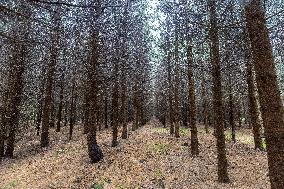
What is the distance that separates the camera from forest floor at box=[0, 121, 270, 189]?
51.3ft

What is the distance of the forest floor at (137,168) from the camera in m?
15.6

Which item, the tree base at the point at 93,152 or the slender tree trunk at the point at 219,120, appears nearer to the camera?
the slender tree trunk at the point at 219,120

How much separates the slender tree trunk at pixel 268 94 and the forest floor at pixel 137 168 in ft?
28.9

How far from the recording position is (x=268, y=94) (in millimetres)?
6098

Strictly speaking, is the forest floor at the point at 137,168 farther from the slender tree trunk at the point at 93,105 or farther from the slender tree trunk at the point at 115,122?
the slender tree trunk at the point at 93,105

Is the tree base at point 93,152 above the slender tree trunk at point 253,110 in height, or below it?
below

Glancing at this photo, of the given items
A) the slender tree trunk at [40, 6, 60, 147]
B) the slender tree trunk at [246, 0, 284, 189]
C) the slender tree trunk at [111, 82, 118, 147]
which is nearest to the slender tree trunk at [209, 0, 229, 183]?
the slender tree trunk at [246, 0, 284, 189]

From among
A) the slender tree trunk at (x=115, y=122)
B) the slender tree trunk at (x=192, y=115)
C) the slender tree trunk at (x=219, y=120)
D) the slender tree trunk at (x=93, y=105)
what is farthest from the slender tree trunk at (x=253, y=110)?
the slender tree trunk at (x=93, y=105)

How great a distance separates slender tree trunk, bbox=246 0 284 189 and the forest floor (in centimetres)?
881

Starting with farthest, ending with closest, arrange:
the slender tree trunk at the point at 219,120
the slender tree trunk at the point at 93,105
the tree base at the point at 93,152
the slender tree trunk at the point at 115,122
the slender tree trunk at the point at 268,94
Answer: the slender tree trunk at the point at 115,122 → the slender tree trunk at the point at 93,105 → the tree base at the point at 93,152 → the slender tree trunk at the point at 219,120 → the slender tree trunk at the point at 268,94

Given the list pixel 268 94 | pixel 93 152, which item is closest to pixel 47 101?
pixel 93 152

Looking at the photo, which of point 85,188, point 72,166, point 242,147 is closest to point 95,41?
point 72,166

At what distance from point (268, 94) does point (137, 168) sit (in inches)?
485

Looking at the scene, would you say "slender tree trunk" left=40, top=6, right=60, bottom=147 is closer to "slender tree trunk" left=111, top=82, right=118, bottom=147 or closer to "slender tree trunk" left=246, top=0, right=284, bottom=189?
"slender tree trunk" left=111, top=82, right=118, bottom=147
